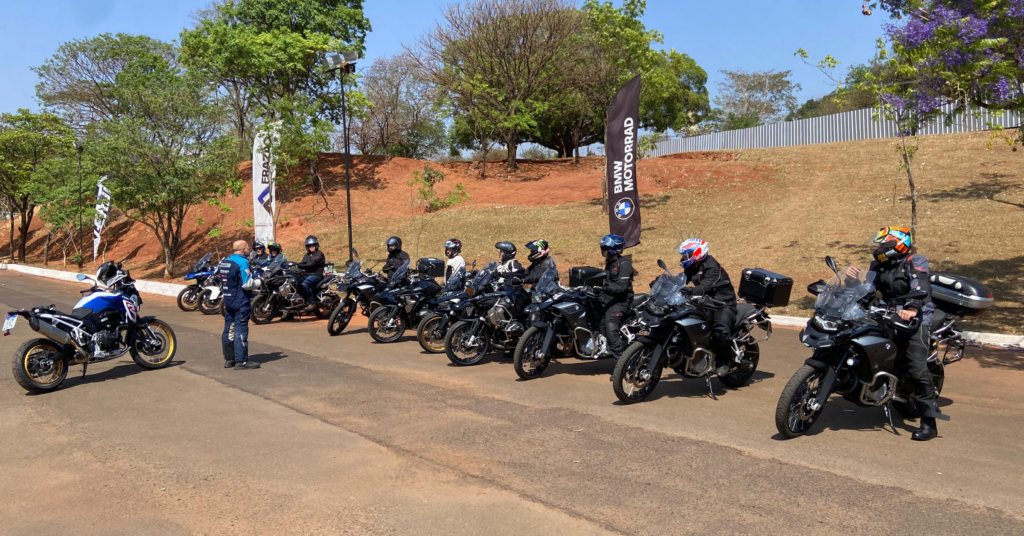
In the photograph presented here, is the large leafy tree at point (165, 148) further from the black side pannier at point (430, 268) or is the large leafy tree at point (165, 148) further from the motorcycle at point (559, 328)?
the motorcycle at point (559, 328)

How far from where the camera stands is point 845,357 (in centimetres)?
591

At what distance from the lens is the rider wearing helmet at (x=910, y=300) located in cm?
593

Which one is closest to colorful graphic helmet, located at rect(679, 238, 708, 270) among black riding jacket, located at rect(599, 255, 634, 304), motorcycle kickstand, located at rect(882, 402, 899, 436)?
black riding jacket, located at rect(599, 255, 634, 304)

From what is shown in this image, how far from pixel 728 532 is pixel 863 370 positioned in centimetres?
260

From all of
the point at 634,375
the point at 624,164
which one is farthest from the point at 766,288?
the point at 624,164

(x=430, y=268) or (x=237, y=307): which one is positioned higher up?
(x=430, y=268)

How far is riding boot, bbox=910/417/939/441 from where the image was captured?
588 centimetres

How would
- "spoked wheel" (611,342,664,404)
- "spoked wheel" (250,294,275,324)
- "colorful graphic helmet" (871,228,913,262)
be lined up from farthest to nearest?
1. "spoked wheel" (250,294,275,324)
2. "spoked wheel" (611,342,664,404)
3. "colorful graphic helmet" (871,228,913,262)

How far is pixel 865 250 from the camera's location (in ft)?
56.0

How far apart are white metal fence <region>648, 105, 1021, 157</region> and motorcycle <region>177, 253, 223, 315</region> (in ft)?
89.5

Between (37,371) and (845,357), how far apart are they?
8469 millimetres

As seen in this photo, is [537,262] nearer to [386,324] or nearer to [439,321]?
[439,321]

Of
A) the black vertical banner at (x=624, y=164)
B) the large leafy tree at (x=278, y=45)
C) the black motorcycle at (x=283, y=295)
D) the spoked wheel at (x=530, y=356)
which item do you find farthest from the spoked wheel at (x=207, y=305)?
the large leafy tree at (x=278, y=45)

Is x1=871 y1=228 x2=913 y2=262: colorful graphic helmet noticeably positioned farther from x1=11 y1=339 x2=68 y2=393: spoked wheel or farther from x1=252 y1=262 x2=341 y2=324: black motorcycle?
x1=252 y1=262 x2=341 y2=324: black motorcycle
